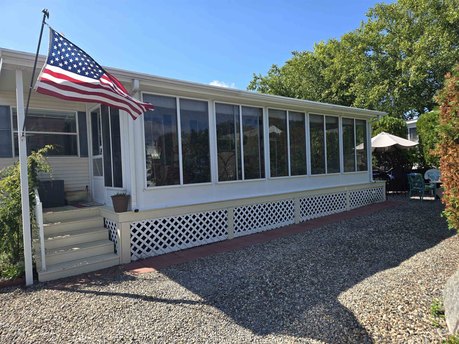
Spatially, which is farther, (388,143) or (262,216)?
(388,143)

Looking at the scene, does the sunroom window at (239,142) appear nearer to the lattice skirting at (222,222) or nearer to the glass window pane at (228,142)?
the glass window pane at (228,142)

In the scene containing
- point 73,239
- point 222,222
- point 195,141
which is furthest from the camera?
point 222,222

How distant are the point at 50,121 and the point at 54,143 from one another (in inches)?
18.8

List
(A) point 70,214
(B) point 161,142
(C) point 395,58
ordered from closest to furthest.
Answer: (A) point 70,214 → (B) point 161,142 → (C) point 395,58

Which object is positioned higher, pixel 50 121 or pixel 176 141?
pixel 50 121

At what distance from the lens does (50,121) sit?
21.7 ft

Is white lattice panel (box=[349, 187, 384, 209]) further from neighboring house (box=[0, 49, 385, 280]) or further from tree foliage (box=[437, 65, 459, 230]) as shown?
tree foliage (box=[437, 65, 459, 230])

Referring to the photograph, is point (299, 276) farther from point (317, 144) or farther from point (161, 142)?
point (317, 144)

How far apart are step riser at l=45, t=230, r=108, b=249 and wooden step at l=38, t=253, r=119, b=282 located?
440 millimetres

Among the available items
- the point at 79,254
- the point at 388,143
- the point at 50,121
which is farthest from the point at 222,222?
the point at 388,143

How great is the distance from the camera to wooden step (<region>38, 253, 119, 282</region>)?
14.5ft

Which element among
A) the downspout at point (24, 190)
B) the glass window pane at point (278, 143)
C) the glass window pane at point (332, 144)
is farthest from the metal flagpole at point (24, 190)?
the glass window pane at point (332, 144)

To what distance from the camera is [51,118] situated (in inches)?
261

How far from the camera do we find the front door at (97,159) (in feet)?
21.3
